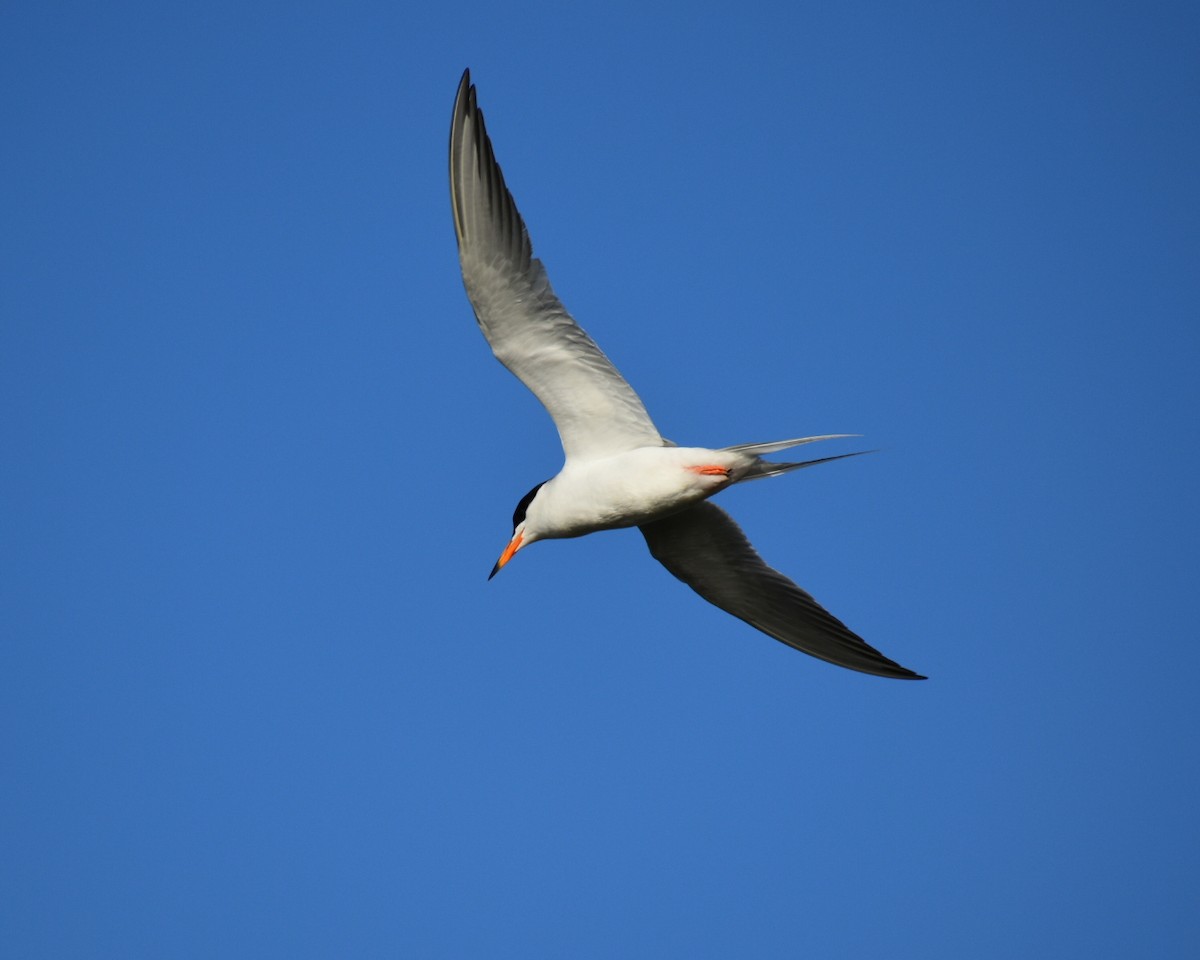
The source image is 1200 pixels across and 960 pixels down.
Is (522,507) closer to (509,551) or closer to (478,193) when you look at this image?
(509,551)

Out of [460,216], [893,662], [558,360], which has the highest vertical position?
[460,216]

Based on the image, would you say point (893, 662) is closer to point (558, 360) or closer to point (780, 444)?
point (780, 444)

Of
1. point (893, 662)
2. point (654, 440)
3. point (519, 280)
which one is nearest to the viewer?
point (519, 280)

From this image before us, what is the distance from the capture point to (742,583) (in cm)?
1050

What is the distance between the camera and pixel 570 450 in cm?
944

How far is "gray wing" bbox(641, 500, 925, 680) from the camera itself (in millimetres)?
10133

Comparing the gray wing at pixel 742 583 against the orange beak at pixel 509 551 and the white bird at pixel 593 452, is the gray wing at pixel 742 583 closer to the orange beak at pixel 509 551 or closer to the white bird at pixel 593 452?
the white bird at pixel 593 452

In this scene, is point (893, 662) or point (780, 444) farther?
point (893, 662)

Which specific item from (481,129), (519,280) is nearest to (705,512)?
(519,280)

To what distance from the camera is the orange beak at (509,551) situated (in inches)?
389

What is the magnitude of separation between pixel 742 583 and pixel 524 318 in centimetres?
302

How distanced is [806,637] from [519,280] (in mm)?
3689

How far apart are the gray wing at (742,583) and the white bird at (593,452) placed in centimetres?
1

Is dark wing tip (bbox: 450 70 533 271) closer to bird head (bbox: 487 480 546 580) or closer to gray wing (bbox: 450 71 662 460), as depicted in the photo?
gray wing (bbox: 450 71 662 460)
